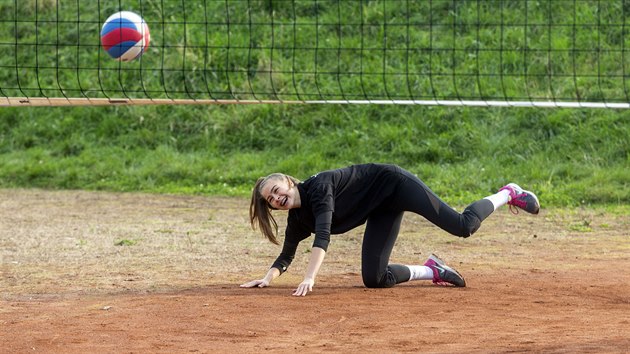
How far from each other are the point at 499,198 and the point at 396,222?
3.27ft

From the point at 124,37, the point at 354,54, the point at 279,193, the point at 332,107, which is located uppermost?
the point at 124,37

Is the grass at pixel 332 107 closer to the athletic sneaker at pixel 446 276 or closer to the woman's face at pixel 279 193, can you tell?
the athletic sneaker at pixel 446 276

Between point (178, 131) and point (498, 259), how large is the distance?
8846 millimetres

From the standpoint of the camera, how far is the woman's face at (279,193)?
299 inches

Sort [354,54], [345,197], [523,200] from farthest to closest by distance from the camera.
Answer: [354,54] < [523,200] < [345,197]

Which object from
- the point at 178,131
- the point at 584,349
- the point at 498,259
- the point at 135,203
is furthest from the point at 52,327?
the point at 178,131

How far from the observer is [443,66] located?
1723 centimetres

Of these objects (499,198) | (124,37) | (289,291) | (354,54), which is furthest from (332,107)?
(289,291)

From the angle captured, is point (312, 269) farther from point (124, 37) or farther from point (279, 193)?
point (124, 37)

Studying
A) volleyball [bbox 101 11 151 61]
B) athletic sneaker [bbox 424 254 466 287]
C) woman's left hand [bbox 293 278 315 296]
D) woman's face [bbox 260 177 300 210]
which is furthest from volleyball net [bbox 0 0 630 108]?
woman's left hand [bbox 293 278 315 296]

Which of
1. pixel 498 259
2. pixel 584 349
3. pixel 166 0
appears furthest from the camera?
pixel 166 0

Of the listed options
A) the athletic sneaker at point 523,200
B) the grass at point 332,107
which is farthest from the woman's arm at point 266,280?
the grass at point 332,107

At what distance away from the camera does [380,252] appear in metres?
8.02

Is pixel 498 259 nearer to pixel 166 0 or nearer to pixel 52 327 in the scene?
pixel 52 327
